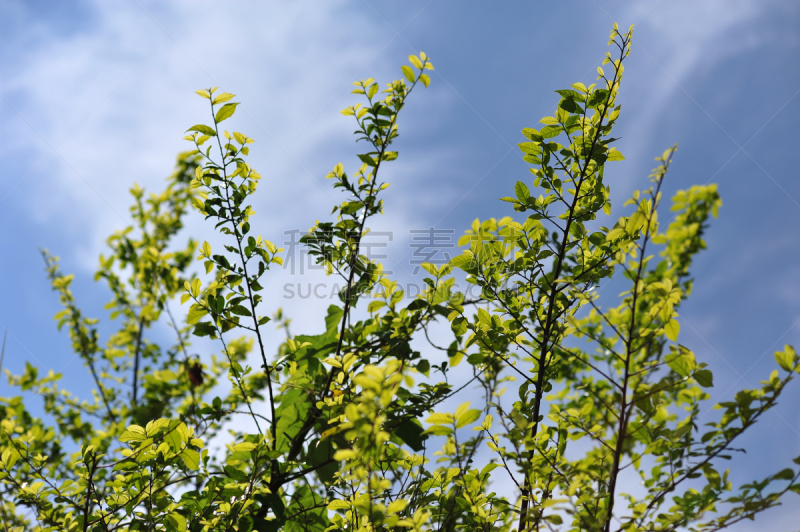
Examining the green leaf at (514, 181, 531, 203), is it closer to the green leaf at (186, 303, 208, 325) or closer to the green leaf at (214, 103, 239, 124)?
the green leaf at (214, 103, 239, 124)

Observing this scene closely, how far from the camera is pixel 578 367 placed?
141 inches

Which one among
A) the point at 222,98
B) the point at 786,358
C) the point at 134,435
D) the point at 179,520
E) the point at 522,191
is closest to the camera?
the point at 786,358

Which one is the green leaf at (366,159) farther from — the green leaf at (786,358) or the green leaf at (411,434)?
the green leaf at (786,358)

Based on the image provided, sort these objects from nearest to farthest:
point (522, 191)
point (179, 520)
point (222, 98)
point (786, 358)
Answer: point (786, 358) → point (179, 520) → point (522, 191) → point (222, 98)

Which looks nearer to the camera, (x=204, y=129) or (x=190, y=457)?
(x=190, y=457)

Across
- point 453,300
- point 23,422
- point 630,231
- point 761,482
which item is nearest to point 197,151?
point 453,300

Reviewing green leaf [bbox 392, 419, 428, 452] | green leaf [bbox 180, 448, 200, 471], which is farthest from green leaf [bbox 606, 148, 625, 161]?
green leaf [bbox 180, 448, 200, 471]

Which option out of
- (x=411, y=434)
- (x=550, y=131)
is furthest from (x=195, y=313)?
(x=550, y=131)

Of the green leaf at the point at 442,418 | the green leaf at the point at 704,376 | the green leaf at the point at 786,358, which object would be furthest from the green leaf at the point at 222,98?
the green leaf at the point at 786,358

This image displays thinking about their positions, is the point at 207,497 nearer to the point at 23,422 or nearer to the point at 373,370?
the point at 373,370

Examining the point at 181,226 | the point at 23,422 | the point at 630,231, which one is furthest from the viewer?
the point at 181,226

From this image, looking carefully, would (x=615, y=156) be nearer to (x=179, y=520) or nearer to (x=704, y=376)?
(x=704, y=376)

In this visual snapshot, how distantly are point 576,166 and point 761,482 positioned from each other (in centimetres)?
120

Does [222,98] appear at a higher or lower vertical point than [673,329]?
higher
